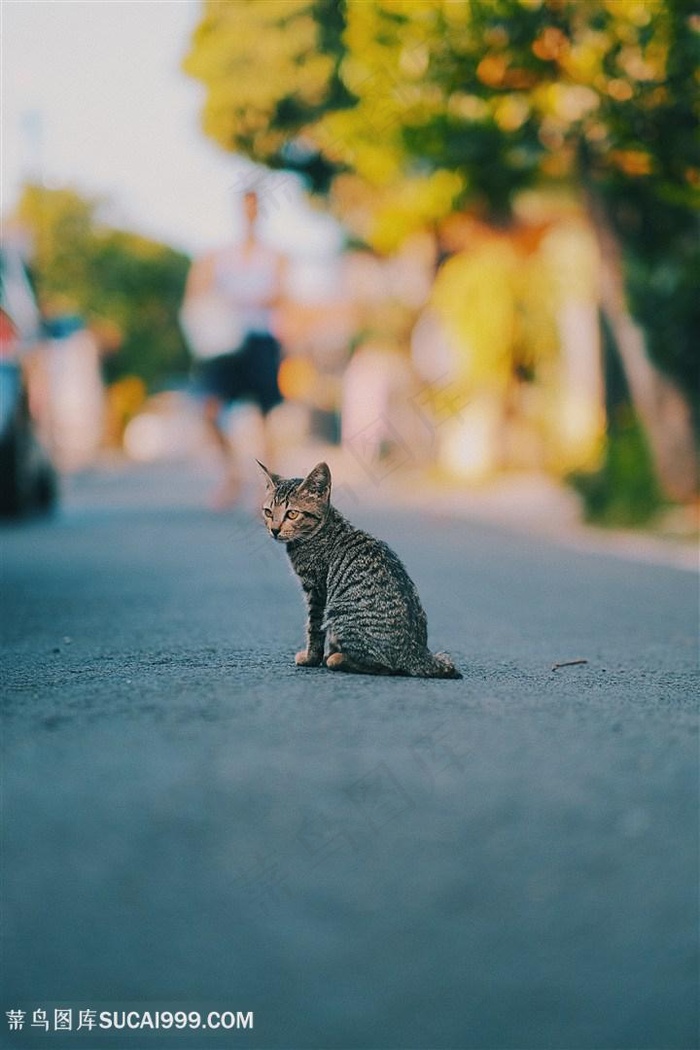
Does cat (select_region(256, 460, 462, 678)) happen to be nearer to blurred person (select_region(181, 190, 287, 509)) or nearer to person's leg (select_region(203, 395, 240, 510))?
blurred person (select_region(181, 190, 287, 509))

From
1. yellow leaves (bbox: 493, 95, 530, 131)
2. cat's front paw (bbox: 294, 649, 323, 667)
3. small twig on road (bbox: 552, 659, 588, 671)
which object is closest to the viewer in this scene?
cat's front paw (bbox: 294, 649, 323, 667)

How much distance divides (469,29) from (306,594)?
7866 millimetres

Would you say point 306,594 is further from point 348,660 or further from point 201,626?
point 201,626

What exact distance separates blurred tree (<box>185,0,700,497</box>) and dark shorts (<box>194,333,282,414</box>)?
228 centimetres

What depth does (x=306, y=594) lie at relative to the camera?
17.6 ft

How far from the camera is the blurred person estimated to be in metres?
12.4

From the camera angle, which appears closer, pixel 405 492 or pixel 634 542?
pixel 634 542

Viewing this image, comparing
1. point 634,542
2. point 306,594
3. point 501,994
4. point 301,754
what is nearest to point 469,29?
point 634,542

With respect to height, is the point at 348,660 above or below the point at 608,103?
below

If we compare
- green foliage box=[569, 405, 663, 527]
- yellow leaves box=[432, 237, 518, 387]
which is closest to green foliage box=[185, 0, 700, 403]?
green foliage box=[569, 405, 663, 527]

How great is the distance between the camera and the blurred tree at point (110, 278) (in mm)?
46219

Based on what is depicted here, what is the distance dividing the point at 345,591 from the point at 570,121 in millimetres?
8857

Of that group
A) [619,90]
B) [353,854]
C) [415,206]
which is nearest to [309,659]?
[353,854]

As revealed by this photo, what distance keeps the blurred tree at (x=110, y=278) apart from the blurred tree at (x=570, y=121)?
75.0ft
